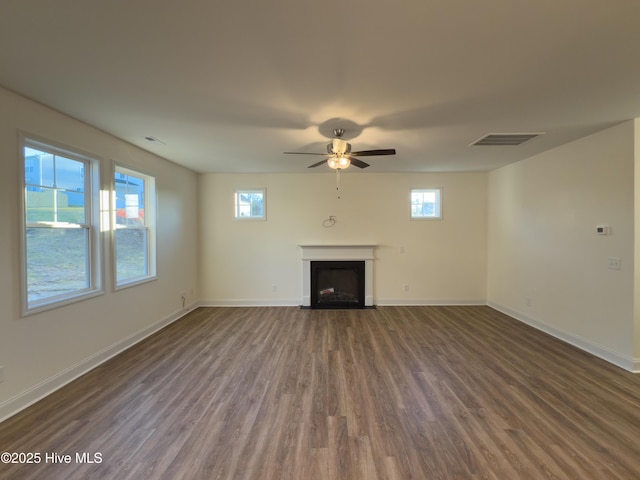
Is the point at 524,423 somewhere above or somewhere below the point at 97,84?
below

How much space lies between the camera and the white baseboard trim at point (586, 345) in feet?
9.16

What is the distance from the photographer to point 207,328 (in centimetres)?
411

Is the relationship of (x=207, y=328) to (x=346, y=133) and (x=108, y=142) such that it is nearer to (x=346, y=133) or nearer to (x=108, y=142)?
(x=108, y=142)

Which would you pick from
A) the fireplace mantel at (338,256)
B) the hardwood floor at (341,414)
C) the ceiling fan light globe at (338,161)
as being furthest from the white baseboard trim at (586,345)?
the ceiling fan light globe at (338,161)

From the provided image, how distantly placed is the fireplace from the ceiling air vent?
2799 millimetres

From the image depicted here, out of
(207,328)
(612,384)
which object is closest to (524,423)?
(612,384)

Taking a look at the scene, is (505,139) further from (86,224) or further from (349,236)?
(86,224)

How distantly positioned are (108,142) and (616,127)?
5.67 metres

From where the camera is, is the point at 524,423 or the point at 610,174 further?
the point at 610,174

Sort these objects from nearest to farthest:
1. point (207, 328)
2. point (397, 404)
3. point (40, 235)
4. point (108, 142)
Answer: point (397, 404)
point (40, 235)
point (108, 142)
point (207, 328)

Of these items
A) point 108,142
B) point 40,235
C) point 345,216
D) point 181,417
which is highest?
point 108,142

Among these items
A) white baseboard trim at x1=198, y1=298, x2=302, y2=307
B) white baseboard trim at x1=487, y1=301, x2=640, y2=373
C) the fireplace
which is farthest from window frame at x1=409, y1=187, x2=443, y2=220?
white baseboard trim at x1=198, y1=298, x2=302, y2=307

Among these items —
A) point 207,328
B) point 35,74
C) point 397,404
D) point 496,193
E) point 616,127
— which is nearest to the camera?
point 35,74

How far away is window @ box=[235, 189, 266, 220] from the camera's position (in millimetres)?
5293
